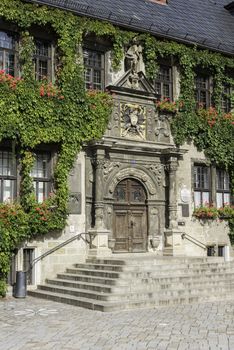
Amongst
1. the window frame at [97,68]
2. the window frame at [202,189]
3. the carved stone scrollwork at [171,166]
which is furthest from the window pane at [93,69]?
the window frame at [202,189]

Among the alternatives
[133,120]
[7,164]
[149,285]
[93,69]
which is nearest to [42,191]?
[7,164]

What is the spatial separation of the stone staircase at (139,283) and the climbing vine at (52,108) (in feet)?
5.39

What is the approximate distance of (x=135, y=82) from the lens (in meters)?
17.8

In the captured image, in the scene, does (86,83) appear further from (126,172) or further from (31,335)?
(31,335)

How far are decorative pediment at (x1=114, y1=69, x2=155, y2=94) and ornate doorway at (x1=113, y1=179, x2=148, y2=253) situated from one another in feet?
10.1

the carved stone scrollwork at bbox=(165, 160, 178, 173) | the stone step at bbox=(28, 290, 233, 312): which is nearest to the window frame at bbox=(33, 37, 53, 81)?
the carved stone scrollwork at bbox=(165, 160, 178, 173)

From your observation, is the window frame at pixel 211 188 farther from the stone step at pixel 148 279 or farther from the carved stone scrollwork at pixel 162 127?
the stone step at pixel 148 279

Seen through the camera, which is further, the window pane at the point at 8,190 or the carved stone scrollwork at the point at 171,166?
the carved stone scrollwork at the point at 171,166

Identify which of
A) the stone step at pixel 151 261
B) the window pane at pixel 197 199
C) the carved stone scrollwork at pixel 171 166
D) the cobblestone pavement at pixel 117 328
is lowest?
the cobblestone pavement at pixel 117 328

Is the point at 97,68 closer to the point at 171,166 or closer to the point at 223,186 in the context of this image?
the point at 171,166

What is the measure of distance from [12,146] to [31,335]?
288 inches

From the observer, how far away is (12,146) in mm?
15289

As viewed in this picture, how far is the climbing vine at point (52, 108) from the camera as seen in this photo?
1503 centimetres

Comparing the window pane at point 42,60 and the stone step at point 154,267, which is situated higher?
the window pane at point 42,60
